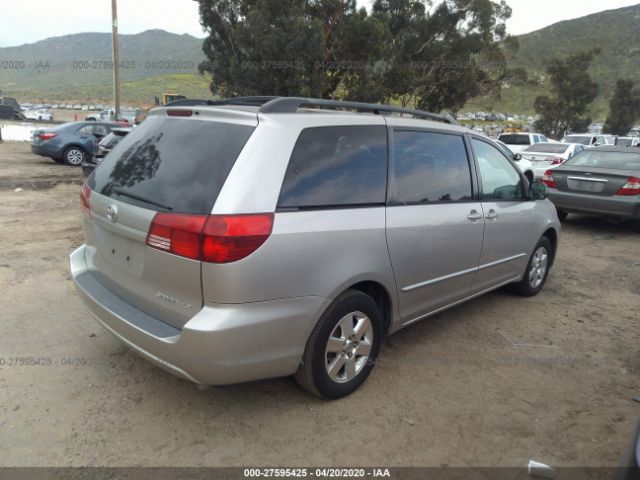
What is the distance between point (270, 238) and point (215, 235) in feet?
0.91

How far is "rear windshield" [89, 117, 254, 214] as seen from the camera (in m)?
2.47

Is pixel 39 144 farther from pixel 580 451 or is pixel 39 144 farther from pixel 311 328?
pixel 580 451

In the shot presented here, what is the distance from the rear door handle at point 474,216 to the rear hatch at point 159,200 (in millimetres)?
1971

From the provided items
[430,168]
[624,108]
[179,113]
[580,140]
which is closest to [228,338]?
[179,113]

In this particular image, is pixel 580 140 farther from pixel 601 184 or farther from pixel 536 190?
pixel 536 190

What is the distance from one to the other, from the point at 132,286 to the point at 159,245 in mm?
428

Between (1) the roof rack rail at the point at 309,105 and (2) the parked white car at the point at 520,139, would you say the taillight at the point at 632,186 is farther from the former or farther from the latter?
(2) the parked white car at the point at 520,139

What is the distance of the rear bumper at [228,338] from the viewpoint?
2.38 meters

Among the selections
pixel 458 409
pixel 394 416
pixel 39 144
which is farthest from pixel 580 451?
pixel 39 144

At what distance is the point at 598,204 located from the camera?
794cm

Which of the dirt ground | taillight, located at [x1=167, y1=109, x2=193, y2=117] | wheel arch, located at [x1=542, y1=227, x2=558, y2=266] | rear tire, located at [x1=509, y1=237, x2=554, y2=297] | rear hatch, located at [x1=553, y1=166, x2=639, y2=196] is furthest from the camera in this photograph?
rear hatch, located at [x1=553, y1=166, x2=639, y2=196]

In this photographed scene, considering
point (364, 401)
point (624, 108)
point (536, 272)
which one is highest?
point (624, 108)

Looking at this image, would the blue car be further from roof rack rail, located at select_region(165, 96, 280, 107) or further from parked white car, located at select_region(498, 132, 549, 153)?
parked white car, located at select_region(498, 132, 549, 153)

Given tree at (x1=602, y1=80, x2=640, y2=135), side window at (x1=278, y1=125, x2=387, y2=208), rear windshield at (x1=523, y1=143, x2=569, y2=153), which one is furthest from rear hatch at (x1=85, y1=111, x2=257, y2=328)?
tree at (x1=602, y1=80, x2=640, y2=135)
